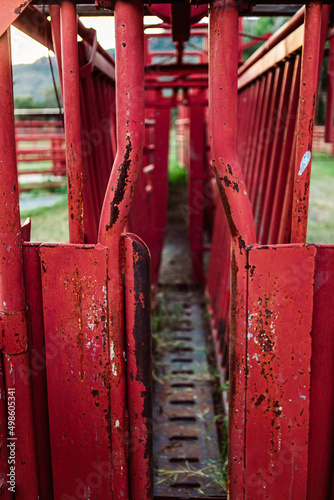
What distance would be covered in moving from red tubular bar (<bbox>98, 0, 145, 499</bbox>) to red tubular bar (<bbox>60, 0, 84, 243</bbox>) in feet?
0.40

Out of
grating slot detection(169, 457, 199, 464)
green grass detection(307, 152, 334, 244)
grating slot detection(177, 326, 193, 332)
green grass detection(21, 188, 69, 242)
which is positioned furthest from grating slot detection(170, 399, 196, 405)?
green grass detection(307, 152, 334, 244)

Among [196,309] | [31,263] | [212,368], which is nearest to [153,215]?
[196,309]

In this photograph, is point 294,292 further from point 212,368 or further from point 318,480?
point 212,368

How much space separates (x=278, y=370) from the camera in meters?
1.52

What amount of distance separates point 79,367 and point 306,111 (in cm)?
127

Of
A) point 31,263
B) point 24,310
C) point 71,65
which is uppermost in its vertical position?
point 71,65

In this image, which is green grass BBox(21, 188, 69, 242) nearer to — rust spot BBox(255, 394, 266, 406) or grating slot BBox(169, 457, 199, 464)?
grating slot BBox(169, 457, 199, 464)

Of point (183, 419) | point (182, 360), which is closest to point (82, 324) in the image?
point (183, 419)

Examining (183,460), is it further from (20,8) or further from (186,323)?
(20,8)

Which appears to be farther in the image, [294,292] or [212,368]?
[212,368]

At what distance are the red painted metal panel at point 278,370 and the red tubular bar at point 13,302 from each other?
33.9 inches

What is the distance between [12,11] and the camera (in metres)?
1.39

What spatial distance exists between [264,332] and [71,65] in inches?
46.9

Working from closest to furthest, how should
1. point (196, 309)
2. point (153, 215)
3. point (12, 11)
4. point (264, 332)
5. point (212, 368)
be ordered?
1. point (12, 11)
2. point (264, 332)
3. point (212, 368)
4. point (196, 309)
5. point (153, 215)
